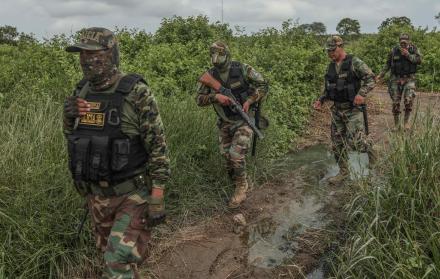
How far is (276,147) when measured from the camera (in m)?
7.25

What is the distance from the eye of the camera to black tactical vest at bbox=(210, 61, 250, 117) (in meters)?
5.07

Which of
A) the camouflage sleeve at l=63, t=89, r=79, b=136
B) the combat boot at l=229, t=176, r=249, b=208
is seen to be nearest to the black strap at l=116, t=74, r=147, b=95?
the camouflage sleeve at l=63, t=89, r=79, b=136

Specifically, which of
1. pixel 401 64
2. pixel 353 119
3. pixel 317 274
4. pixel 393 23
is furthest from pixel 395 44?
pixel 317 274

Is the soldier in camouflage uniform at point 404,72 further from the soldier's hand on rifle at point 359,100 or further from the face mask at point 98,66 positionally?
the face mask at point 98,66

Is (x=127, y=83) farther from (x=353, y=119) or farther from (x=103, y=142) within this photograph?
(x=353, y=119)

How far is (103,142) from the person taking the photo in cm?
277

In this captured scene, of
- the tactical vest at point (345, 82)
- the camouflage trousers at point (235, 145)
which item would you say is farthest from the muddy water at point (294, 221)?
the tactical vest at point (345, 82)

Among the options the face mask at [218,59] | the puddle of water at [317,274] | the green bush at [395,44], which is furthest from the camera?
the green bush at [395,44]

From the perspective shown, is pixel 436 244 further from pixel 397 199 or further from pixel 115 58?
pixel 115 58

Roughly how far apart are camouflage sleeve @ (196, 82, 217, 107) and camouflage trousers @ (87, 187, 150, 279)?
217 cm

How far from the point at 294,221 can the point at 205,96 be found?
5.50 ft

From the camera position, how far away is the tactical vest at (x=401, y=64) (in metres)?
8.47

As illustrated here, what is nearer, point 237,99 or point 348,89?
point 237,99

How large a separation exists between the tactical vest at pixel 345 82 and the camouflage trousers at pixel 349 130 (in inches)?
7.9
